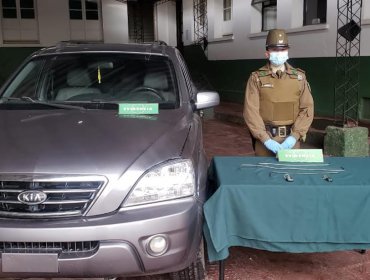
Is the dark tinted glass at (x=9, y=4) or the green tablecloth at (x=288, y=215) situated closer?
the green tablecloth at (x=288, y=215)

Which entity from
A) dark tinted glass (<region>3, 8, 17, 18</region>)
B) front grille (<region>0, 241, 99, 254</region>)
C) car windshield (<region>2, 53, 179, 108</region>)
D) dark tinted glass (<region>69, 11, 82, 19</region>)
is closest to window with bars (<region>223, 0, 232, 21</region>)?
dark tinted glass (<region>69, 11, 82, 19</region>)

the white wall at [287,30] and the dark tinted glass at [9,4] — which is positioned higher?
the dark tinted glass at [9,4]

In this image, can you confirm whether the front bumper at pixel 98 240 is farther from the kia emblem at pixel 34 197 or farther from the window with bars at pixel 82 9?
the window with bars at pixel 82 9

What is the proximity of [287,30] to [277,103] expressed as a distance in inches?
309

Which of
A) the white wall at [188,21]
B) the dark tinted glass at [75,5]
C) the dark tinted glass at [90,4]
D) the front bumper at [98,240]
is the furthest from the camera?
the white wall at [188,21]

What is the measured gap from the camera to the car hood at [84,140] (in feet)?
8.05

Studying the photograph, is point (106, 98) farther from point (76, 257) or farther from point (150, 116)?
point (76, 257)

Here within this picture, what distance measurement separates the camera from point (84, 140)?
270 cm

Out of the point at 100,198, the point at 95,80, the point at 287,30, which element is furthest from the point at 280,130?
the point at 287,30

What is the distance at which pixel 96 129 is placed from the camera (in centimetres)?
286

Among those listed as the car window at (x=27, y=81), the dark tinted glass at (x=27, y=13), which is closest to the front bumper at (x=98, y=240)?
the car window at (x=27, y=81)

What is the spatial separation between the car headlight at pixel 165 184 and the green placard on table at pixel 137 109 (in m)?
0.75

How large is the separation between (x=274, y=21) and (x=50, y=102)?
979 centimetres

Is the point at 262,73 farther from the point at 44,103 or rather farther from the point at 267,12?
the point at 267,12
